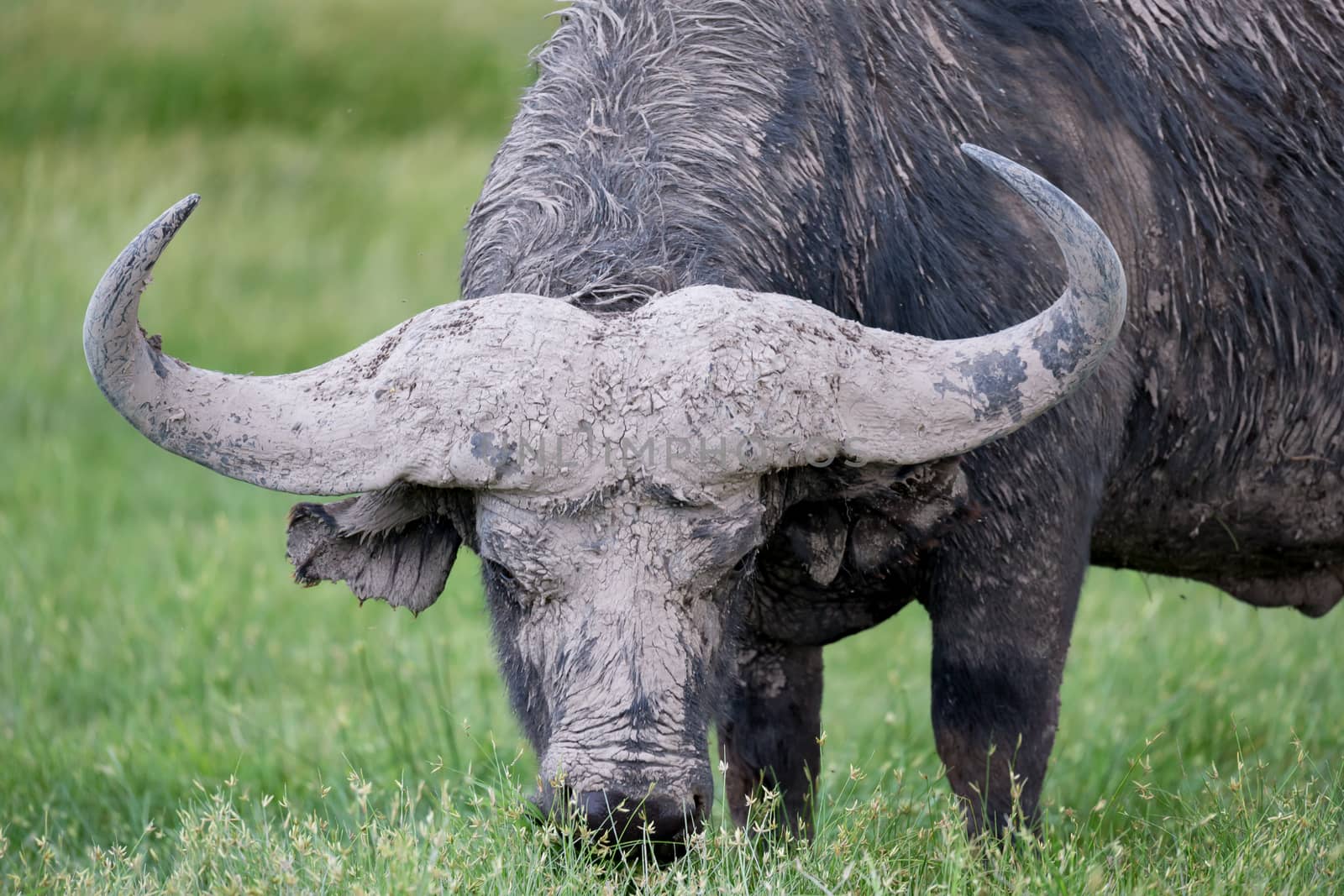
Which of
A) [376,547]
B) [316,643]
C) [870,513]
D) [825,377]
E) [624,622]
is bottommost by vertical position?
[316,643]

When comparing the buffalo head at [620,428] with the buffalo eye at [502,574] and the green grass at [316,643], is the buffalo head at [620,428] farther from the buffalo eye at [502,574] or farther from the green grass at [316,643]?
the green grass at [316,643]

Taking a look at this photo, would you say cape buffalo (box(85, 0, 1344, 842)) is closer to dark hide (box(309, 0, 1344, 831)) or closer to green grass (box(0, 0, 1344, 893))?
dark hide (box(309, 0, 1344, 831))

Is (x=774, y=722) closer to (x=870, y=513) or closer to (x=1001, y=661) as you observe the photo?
(x=1001, y=661)

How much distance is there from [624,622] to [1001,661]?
1.28 metres

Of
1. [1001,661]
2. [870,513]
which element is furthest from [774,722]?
[870,513]

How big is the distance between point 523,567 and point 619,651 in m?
0.30

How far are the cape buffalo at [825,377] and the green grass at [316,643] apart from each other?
0.46m

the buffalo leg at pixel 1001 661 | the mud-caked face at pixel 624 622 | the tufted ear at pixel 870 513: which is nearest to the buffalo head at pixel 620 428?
the mud-caked face at pixel 624 622

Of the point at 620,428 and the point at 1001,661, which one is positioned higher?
the point at 620,428

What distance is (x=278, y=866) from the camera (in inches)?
142

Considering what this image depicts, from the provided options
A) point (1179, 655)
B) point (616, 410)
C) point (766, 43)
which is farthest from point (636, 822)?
point (1179, 655)

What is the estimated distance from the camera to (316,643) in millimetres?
7859

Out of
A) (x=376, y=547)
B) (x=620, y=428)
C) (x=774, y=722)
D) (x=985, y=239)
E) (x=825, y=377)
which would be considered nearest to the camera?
(x=620, y=428)

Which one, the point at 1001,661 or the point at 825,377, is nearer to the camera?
the point at 825,377
